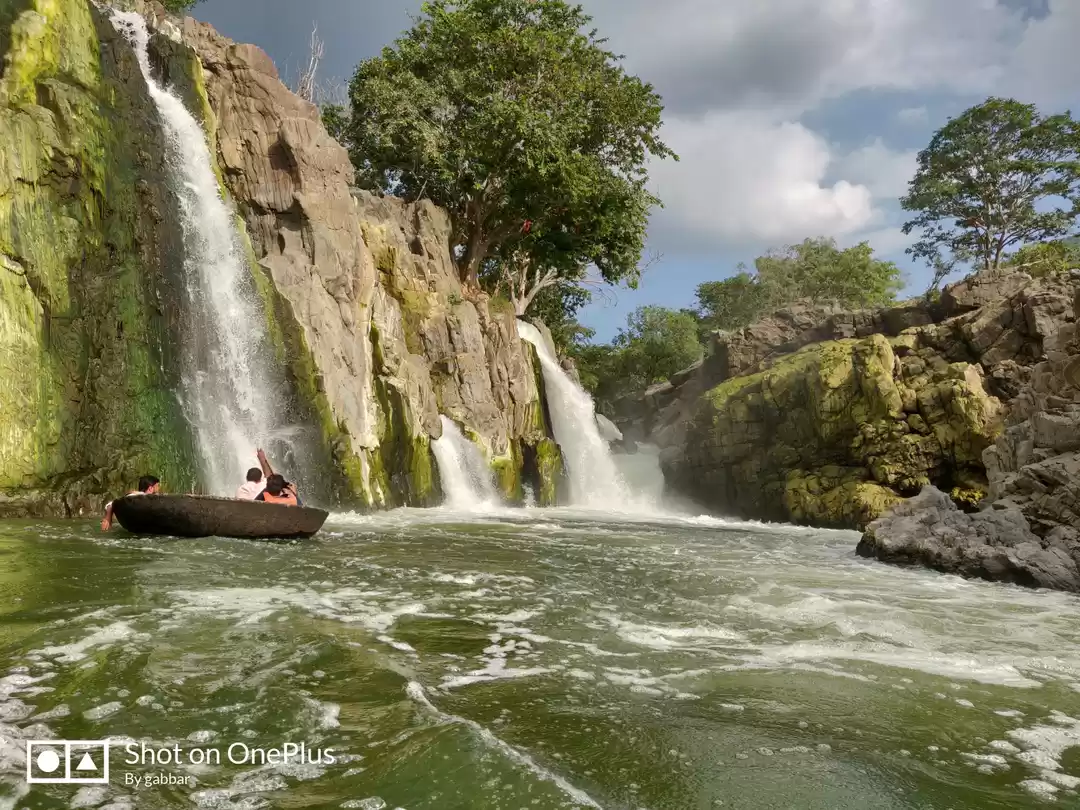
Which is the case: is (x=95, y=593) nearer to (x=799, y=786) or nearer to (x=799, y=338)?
(x=799, y=786)

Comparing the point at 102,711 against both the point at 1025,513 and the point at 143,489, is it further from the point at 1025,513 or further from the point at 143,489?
the point at 1025,513

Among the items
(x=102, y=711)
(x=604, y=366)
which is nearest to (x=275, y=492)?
(x=102, y=711)

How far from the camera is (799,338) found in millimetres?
30562

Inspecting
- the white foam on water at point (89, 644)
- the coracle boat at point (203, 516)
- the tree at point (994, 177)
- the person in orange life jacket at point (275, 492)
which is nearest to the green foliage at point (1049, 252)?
the tree at point (994, 177)

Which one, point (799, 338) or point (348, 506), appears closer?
point (348, 506)

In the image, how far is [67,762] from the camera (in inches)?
133

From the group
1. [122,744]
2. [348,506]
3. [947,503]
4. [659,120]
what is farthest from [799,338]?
[122,744]

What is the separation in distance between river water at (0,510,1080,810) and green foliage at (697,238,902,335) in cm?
3764

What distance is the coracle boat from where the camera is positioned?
10602 millimetres

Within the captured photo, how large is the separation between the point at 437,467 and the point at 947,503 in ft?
45.1

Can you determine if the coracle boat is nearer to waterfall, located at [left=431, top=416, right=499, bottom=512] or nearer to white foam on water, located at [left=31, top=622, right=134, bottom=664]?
white foam on water, located at [left=31, top=622, right=134, bottom=664]

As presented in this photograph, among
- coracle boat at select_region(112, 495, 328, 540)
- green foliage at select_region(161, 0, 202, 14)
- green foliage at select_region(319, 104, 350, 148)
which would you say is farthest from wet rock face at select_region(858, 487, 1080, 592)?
green foliage at select_region(161, 0, 202, 14)

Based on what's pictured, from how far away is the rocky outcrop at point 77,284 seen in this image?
13.1m

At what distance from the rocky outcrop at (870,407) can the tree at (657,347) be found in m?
18.9
